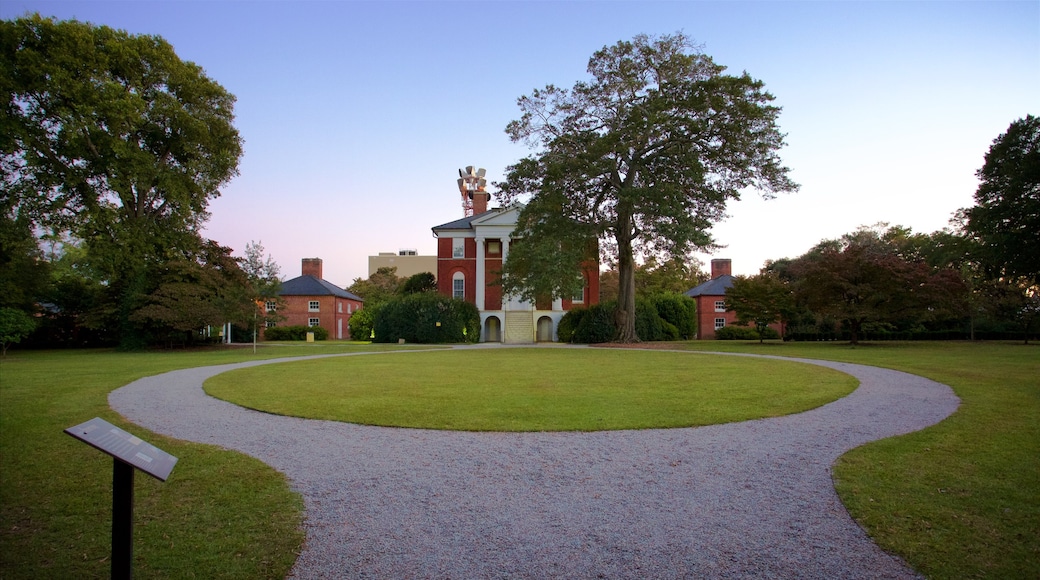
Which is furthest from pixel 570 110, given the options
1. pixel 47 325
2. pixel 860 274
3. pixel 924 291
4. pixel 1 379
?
pixel 47 325

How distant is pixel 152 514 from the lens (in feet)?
15.4

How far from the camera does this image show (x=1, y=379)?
15094 mm

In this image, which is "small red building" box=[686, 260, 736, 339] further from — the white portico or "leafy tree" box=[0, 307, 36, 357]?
"leafy tree" box=[0, 307, 36, 357]

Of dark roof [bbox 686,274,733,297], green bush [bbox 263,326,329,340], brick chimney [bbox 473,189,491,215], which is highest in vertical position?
brick chimney [bbox 473,189,491,215]

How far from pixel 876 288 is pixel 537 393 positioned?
2346 centimetres

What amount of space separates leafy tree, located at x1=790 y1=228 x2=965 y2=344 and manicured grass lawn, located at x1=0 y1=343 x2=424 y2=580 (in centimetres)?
2864

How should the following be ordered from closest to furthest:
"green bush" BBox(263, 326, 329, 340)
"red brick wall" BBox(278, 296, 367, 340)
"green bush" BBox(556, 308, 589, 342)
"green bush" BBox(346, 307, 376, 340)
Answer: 1. "green bush" BBox(556, 308, 589, 342)
2. "green bush" BBox(346, 307, 376, 340)
3. "green bush" BBox(263, 326, 329, 340)
4. "red brick wall" BBox(278, 296, 367, 340)

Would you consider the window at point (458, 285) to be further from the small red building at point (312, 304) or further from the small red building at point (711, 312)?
the small red building at point (711, 312)

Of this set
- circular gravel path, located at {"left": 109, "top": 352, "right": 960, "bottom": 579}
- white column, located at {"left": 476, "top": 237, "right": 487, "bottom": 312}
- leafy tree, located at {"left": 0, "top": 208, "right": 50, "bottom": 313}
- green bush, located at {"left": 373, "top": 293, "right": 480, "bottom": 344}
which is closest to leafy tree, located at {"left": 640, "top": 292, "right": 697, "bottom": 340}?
white column, located at {"left": 476, "top": 237, "right": 487, "bottom": 312}

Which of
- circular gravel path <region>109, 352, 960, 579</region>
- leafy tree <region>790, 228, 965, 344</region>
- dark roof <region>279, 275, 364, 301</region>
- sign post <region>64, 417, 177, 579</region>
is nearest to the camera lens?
sign post <region>64, 417, 177, 579</region>

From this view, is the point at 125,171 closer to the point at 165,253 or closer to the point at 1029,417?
the point at 165,253

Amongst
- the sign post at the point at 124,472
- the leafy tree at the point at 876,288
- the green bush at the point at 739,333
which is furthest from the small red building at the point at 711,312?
the sign post at the point at 124,472

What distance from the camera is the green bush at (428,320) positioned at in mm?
39531

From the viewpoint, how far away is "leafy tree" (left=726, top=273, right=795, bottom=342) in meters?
33.0
